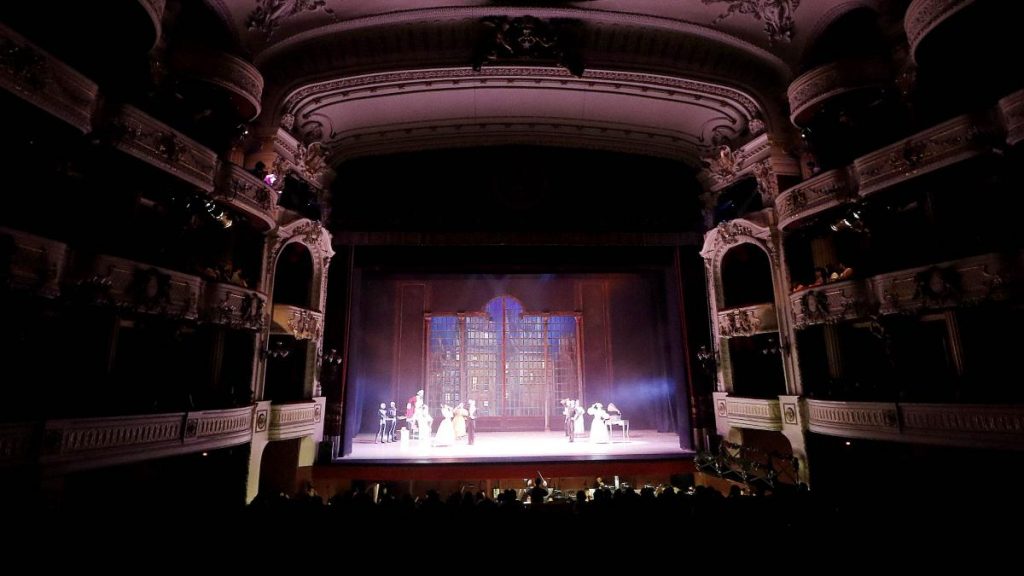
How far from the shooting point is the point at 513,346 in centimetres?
1648

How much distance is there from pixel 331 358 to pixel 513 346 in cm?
691

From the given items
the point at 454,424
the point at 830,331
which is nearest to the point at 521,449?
the point at 454,424

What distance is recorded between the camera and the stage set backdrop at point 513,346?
15.8m

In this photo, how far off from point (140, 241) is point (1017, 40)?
1509 centimetres

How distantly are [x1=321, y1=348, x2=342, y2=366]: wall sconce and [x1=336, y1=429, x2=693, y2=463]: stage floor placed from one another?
2.28m

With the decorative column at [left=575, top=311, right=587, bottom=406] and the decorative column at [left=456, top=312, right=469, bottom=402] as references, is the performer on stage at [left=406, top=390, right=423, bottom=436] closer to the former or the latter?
the decorative column at [left=456, top=312, right=469, bottom=402]

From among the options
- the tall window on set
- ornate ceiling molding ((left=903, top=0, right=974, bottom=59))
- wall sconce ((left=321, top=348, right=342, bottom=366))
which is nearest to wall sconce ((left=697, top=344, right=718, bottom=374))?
the tall window on set

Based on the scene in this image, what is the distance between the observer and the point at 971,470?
768 centimetres

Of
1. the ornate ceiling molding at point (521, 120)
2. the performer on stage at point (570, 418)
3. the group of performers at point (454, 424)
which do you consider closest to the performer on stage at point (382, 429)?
the group of performers at point (454, 424)

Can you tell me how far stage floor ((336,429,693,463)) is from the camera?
10.5m

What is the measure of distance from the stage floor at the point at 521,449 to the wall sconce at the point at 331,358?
2.28 m

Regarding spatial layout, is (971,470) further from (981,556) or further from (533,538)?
(533,538)

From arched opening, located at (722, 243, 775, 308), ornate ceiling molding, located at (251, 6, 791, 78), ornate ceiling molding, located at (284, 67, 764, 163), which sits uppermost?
ornate ceiling molding, located at (251, 6, 791, 78)

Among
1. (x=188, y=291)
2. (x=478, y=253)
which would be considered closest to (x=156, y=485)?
(x=188, y=291)
